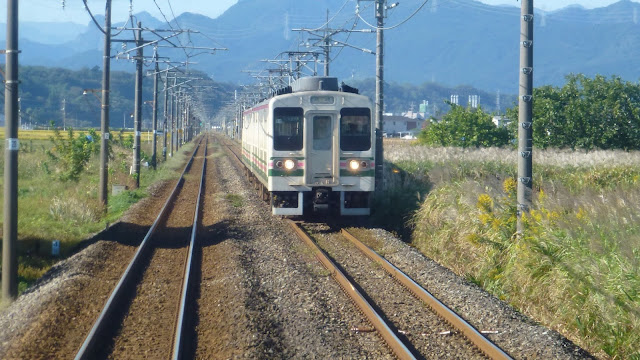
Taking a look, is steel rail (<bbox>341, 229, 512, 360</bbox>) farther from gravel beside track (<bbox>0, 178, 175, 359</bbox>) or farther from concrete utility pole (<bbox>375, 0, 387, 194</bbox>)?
concrete utility pole (<bbox>375, 0, 387, 194</bbox>)

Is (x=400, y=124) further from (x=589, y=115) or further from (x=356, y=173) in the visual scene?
(x=356, y=173)

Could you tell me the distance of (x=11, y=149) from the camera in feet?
30.7

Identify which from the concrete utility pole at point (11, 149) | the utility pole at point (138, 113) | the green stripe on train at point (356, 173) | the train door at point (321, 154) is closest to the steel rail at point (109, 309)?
the concrete utility pole at point (11, 149)

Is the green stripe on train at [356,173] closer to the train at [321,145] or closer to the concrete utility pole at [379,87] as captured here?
the train at [321,145]

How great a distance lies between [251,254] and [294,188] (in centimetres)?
305

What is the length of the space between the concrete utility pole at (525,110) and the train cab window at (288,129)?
5.67 m

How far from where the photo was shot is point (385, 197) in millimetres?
17172

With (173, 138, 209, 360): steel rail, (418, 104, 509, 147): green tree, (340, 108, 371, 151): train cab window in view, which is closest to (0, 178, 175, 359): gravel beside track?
(173, 138, 209, 360): steel rail

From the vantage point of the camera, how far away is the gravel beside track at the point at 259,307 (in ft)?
23.1

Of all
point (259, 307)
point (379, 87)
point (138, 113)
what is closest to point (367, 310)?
point (259, 307)

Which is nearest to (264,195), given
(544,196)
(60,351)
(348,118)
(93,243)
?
(348,118)

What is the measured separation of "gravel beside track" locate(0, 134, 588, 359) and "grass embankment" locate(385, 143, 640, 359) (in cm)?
40

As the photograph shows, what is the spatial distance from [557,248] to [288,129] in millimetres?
7297

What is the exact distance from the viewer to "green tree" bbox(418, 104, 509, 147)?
109 ft
